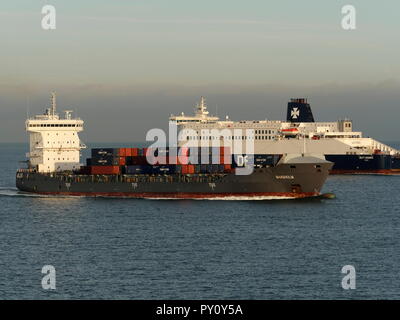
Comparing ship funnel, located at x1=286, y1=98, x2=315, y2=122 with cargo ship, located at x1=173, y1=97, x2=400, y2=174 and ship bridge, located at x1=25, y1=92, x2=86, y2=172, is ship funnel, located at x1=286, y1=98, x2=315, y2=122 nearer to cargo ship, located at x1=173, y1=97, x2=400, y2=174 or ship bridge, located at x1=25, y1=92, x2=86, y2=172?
cargo ship, located at x1=173, y1=97, x2=400, y2=174

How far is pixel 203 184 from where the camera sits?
6581cm

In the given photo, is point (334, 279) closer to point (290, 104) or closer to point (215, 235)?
point (215, 235)

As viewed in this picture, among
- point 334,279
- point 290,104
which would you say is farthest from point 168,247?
point 290,104

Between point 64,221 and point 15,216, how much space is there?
5.32 m

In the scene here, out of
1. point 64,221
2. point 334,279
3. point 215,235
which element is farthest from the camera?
point 64,221

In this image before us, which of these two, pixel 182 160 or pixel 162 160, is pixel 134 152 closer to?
pixel 162 160

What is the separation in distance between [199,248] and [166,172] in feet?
83.0

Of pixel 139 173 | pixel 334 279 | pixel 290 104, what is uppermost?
pixel 290 104

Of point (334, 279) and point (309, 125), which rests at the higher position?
point (309, 125)

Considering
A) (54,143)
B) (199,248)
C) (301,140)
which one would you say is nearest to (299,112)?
(301,140)

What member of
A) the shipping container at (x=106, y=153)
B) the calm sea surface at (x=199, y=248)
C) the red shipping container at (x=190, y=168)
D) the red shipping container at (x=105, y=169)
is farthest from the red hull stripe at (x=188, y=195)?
the shipping container at (x=106, y=153)

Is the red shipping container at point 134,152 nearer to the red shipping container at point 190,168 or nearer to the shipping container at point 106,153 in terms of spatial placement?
the shipping container at point 106,153
